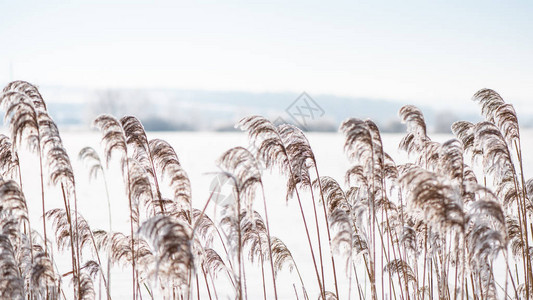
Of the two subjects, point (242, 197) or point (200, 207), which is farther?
point (200, 207)

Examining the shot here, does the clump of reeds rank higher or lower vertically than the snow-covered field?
lower

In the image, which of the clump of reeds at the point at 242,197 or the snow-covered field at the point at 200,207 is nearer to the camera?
the clump of reeds at the point at 242,197

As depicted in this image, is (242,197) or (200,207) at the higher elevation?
(200,207)

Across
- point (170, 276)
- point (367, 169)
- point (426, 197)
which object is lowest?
point (170, 276)

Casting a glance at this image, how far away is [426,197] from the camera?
8.50 feet

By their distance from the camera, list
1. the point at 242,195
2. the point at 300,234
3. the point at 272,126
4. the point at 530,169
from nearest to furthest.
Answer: the point at 242,195 → the point at 272,126 → the point at 300,234 → the point at 530,169

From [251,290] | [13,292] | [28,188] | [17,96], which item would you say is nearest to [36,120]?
[17,96]

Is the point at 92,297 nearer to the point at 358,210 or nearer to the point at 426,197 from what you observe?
the point at 358,210

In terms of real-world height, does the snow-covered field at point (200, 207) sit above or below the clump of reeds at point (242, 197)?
above

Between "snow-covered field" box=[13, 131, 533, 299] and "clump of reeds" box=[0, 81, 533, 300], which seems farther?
"snow-covered field" box=[13, 131, 533, 299]

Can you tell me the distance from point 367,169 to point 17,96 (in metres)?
2.12

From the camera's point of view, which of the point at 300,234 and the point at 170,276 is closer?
the point at 170,276

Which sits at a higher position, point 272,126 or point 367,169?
point 272,126

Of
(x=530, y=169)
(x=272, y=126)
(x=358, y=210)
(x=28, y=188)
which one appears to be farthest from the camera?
(x=530, y=169)
